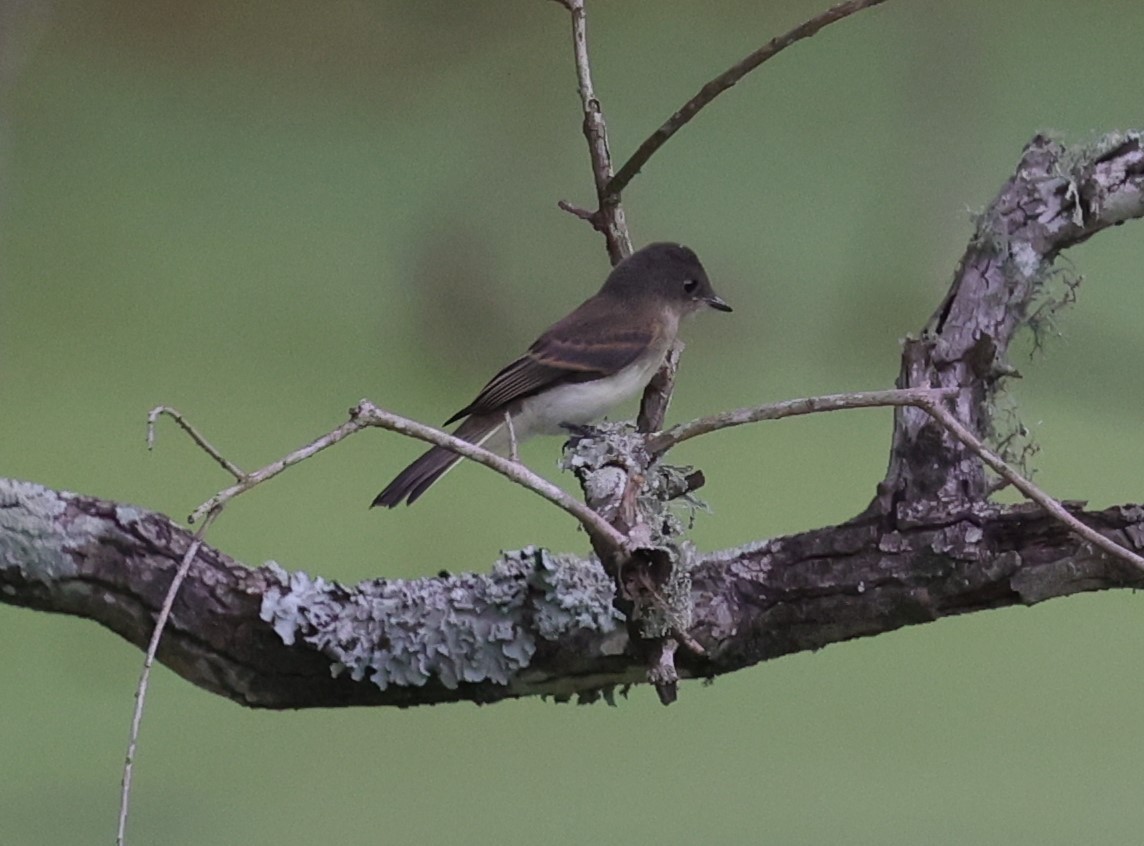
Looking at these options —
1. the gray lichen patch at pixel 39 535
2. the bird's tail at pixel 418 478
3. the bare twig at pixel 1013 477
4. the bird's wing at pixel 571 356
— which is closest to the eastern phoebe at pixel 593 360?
the bird's wing at pixel 571 356

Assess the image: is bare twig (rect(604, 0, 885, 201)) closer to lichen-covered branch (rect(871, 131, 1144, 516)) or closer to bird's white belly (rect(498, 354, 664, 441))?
lichen-covered branch (rect(871, 131, 1144, 516))

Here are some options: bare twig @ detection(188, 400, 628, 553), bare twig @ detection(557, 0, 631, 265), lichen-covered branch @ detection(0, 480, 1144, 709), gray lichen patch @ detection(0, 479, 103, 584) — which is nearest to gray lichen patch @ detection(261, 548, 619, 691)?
lichen-covered branch @ detection(0, 480, 1144, 709)

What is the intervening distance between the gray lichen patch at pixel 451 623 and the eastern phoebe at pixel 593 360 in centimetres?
47

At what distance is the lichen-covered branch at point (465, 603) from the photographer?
3.66 feet

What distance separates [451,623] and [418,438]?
38 cm

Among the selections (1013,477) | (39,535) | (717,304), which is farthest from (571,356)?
(1013,477)

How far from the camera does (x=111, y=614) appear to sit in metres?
1.18

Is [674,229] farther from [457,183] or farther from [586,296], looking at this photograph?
[457,183]

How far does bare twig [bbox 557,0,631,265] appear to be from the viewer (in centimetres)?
129

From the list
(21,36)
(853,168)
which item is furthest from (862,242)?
(21,36)

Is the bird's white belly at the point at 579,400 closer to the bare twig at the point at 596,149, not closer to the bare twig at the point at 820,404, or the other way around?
the bare twig at the point at 596,149

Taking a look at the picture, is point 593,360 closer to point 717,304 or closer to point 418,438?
point 717,304

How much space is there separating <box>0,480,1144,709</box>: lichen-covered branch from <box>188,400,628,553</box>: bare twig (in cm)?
26

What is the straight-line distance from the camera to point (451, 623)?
120 centimetres
